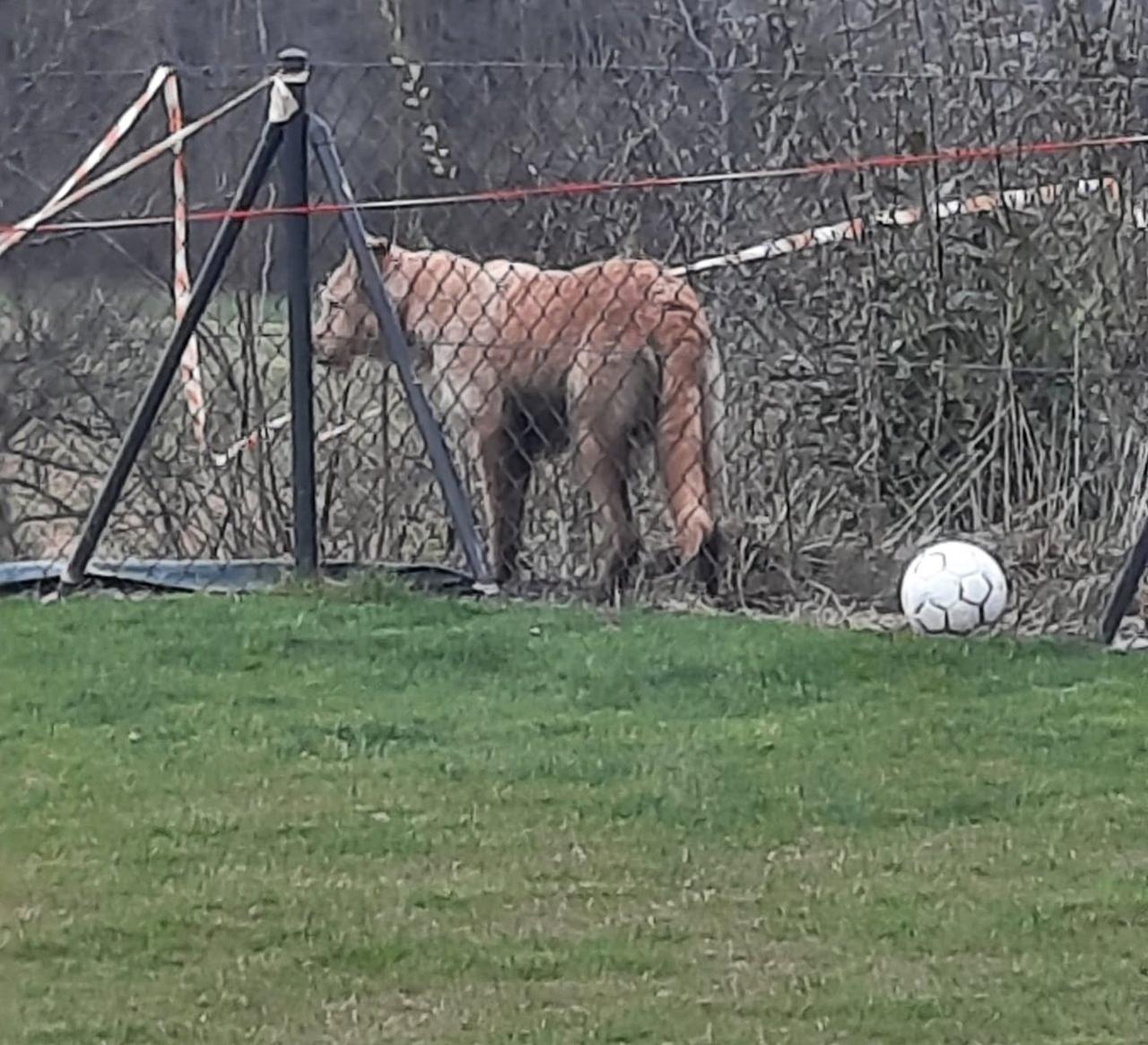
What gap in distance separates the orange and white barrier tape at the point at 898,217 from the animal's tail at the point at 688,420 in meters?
0.39

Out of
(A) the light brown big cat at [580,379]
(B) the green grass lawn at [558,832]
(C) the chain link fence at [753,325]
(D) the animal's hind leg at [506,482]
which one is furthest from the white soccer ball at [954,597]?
(D) the animal's hind leg at [506,482]

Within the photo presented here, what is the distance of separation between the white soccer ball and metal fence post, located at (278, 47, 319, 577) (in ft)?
4.65

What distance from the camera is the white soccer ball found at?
4.93 metres

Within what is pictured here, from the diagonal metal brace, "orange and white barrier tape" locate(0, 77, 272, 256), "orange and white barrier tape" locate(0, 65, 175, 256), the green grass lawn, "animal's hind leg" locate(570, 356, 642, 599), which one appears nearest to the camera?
the green grass lawn

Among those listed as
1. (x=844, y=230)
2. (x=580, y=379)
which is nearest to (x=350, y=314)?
(x=580, y=379)

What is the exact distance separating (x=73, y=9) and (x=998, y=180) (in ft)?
9.42

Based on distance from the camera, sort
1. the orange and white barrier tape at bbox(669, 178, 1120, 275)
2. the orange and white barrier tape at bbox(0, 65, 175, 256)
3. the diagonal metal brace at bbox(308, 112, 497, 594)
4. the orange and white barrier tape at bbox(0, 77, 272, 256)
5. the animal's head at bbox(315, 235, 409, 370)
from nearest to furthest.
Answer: the diagonal metal brace at bbox(308, 112, 497, 594), the orange and white barrier tape at bbox(0, 77, 272, 256), the orange and white barrier tape at bbox(669, 178, 1120, 275), the animal's head at bbox(315, 235, 409, 370), the orange and white barrier tape at bbox(0, 65, 175, 256)

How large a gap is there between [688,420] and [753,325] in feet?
2.11

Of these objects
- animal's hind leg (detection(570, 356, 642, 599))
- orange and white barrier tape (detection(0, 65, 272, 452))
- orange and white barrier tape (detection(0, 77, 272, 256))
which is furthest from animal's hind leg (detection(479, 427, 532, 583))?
orange and white barrier tape (detection(0, 77, 272, 256))

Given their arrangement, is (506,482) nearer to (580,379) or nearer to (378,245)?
(580,379)

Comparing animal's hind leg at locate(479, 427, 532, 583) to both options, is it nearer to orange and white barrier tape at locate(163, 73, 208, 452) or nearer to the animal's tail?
the animal's tail

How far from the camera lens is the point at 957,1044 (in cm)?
277

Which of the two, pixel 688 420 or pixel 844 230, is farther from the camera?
pixel 844 230

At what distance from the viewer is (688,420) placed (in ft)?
18.5
